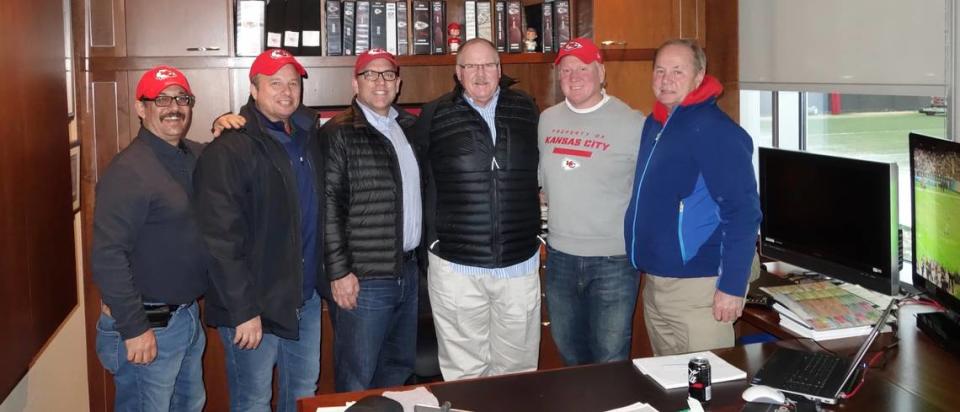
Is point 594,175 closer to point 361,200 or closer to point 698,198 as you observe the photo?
point 698,198

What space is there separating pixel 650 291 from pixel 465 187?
2.35 feet

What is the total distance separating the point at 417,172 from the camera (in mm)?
3039

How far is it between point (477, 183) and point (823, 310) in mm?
1175

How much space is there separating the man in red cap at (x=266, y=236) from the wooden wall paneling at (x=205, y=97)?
1114mm

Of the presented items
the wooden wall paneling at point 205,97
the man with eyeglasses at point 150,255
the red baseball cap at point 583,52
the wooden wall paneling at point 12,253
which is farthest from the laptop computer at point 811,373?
the wooden wall paneling at point 205,97

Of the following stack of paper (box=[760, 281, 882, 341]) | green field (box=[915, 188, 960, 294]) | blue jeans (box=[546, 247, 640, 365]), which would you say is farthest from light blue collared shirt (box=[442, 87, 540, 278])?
green field (box=[915, 188, 960, 294])

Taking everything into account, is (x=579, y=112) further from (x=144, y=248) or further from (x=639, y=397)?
(x=144, y=248)

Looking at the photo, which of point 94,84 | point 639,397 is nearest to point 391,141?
point 639,397

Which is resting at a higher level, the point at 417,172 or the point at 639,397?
the point at 417,172

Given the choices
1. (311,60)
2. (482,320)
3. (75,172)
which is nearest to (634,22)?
(311,60)

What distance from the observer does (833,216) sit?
268 centimetres

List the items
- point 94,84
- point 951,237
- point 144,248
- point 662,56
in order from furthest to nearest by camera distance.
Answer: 1. point 94,84
2. point 662,56
3. point 144,248
4. point 951,237

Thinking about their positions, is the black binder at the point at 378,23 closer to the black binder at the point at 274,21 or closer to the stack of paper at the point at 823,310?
the black binder at the point at 274,21

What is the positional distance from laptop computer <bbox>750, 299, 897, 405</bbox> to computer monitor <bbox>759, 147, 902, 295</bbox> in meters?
0.37
